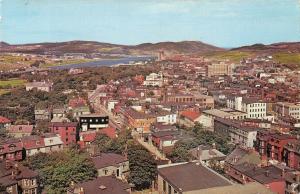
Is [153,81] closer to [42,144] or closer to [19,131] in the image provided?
[19,131]

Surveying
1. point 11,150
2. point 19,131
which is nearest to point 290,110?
point 19,131

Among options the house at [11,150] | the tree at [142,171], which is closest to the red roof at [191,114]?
the tree at [142,171]

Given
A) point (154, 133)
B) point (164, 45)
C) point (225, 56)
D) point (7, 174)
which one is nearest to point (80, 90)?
point (154, 133)

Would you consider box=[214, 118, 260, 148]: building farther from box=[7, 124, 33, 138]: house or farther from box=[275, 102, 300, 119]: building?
box=[7, 124, 33, 138]: house

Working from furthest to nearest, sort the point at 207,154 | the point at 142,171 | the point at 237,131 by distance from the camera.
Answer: the point at 237,131 → the point at 207,154 → the point at 142,171

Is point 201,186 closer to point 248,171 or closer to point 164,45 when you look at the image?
point 248,171

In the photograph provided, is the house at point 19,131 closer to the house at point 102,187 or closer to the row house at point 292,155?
the house at point 102,187
